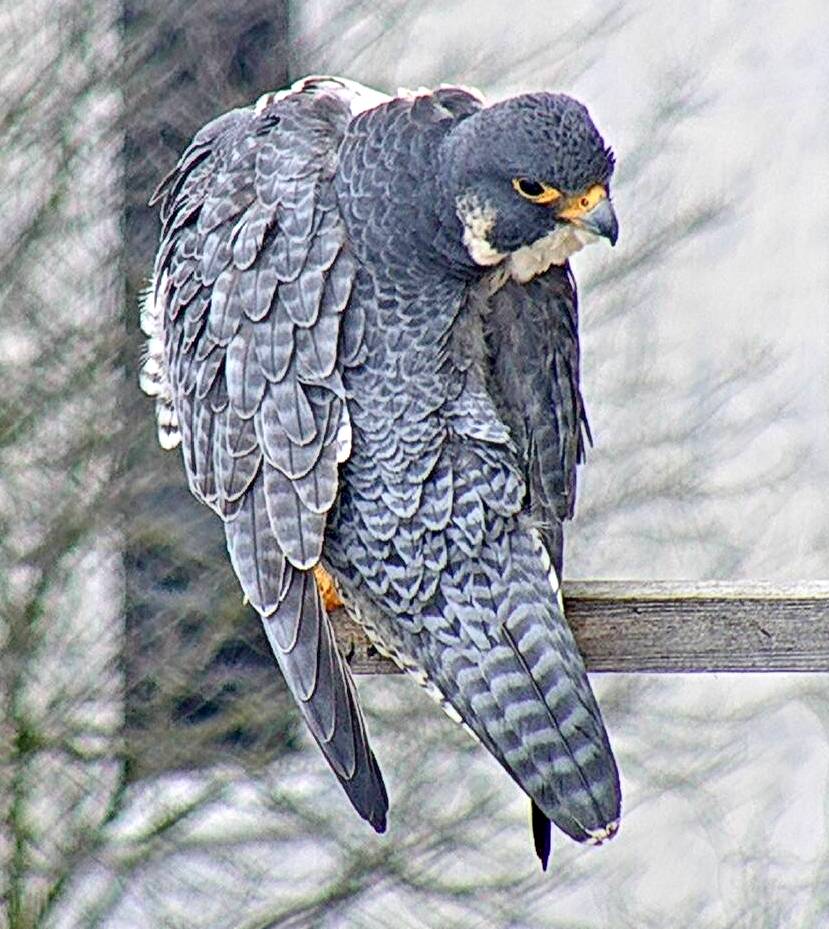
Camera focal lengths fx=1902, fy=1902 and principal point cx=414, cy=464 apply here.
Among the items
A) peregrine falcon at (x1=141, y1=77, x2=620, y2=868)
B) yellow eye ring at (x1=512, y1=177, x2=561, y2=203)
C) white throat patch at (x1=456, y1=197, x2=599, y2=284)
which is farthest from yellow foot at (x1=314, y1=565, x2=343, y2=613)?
yellow eye ring at (x1=512, y1=177, x2=561, y2=203)

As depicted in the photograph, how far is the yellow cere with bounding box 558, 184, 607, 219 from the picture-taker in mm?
2662

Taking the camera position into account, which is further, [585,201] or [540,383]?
[540,383]

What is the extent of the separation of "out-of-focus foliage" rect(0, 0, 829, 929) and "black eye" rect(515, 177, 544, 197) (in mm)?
2483

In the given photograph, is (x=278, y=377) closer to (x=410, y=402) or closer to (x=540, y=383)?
(x=410, y=402)

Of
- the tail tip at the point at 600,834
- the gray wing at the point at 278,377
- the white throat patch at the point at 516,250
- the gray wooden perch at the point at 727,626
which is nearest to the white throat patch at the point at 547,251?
the white throat patch at the point at 516,250

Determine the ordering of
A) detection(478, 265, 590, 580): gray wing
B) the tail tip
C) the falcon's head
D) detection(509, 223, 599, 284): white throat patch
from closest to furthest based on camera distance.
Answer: the tail tip → the falcon's head → detection(509, 223, 599, 284): white throat patch → detection(478, 265, 590, 580): gray wing

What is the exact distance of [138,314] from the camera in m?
5.04

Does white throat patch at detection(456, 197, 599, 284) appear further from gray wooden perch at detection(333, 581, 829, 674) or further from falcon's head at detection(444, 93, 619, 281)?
gray wooden perch at detection(333, 581, 829, 674)

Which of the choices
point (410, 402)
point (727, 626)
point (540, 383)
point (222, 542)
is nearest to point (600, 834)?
point (727, 626)

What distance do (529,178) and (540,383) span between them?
437 millimetres

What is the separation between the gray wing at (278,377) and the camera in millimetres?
2738

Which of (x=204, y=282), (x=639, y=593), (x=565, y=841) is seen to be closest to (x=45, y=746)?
(x=565, y=841)

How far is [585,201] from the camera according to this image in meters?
2.67

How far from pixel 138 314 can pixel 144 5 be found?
2.70 feet
